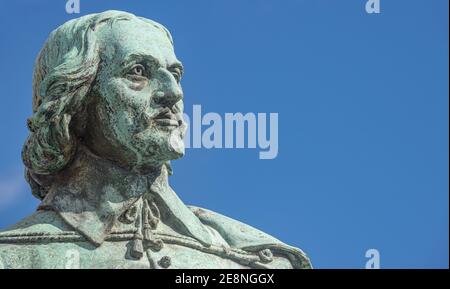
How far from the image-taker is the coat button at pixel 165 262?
3103 centimetres

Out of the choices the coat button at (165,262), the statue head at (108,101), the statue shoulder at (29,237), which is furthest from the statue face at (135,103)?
the coat button at (165,262)

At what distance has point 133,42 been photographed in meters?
31.3

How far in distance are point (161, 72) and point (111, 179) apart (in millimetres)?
928

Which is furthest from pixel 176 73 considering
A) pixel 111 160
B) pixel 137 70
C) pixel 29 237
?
pixel 29 237

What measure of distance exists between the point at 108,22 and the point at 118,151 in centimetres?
104

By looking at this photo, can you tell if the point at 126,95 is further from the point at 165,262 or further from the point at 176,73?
the point at 165,262

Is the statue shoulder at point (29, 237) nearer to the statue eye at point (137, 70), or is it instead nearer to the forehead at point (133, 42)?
the statue eye at point (137, 70)

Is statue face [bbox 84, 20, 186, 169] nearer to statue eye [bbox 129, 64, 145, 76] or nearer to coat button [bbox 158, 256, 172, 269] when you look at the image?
statue eye [bbox 129, 64, 145, 76]

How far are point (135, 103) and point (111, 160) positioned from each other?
0.58m
